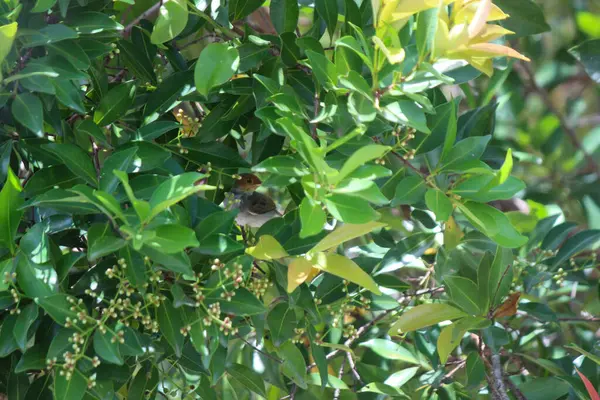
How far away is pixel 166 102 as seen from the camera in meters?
0.79

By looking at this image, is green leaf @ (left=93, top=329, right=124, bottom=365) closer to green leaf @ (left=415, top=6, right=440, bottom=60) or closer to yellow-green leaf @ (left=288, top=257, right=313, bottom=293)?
yellow-green leaf @ (left=288, top=257, right=313, bottom=293)

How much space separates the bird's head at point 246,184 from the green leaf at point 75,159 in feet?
0.70

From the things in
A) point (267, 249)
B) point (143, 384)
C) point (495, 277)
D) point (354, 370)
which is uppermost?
point (267, 249)

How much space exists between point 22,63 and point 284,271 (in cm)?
30

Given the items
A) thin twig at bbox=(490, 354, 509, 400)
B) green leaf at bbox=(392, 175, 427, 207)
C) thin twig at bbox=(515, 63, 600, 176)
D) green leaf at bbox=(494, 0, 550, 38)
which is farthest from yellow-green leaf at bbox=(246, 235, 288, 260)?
thin twig at bbox=(515, 63, 600, 176)

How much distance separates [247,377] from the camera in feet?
2.90

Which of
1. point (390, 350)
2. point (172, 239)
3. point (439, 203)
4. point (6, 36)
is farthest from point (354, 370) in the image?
point (6, 36)

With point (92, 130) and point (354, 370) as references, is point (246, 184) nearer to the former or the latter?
point (92, 130)

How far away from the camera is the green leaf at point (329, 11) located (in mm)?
787

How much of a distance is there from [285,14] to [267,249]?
9.5 inches

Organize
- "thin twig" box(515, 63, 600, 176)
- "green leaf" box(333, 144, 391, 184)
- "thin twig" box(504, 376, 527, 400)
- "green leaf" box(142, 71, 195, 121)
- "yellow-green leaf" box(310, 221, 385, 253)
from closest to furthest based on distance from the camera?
1. "green leaf" box(333, 144, 391, 184)
2. "yellow-green leaf" box(310, 221, 385, 253)
3. "green leaf" box(142, 71, 195, 121)
4. "thin twig" box(504, 376, 527, 400)
5. "thin twig" box(515, 63, 600, 176)

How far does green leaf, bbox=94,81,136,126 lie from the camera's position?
77cm

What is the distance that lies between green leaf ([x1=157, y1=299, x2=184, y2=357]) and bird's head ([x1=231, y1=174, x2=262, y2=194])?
19 cm

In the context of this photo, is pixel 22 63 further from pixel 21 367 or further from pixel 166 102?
pixel 21 367
